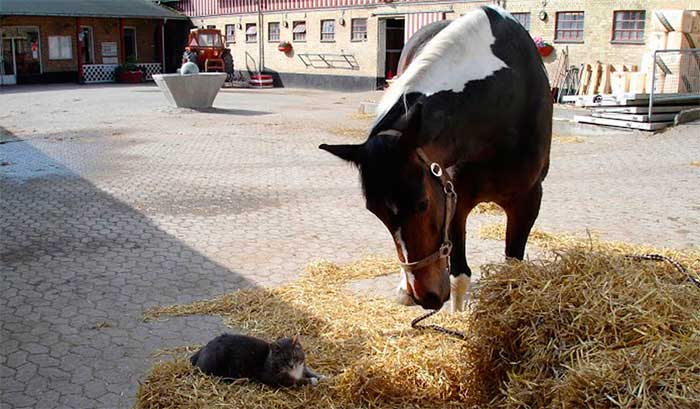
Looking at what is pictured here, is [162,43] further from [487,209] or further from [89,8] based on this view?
[487,209]

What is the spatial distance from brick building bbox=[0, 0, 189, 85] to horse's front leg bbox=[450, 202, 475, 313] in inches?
1150

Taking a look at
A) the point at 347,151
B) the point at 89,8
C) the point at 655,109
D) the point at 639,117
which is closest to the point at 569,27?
the point at 655,109

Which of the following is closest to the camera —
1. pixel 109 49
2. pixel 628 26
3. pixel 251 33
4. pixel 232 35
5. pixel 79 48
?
pixel 628 26

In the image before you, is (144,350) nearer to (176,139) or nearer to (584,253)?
(584,253)

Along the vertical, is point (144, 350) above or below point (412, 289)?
below

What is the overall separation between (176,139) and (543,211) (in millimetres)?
8559

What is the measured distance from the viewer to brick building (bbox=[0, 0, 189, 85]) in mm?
29641

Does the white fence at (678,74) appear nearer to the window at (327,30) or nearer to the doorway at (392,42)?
the doorway at (392,42)

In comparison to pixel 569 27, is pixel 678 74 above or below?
below

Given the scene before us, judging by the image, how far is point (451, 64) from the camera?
3406mm

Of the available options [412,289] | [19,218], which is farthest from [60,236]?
[412,289]

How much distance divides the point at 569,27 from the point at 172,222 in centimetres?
1487

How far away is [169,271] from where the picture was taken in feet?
17.6

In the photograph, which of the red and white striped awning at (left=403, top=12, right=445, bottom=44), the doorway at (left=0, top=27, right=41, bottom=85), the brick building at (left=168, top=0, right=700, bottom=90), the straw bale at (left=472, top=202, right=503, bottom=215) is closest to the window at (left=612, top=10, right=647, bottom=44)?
the brick building at (left=168, top=0, right=700, bottom=90)
